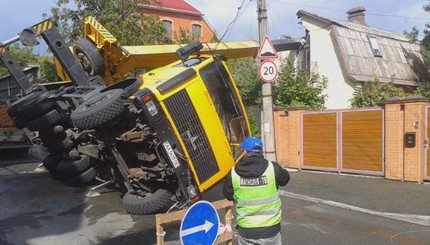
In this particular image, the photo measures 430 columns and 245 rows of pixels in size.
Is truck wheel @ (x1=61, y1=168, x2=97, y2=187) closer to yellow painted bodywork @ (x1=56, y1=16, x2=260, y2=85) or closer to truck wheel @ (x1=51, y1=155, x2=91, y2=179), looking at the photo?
truck wheel @ (x1=51, y1=155, x2=91, y2=179)

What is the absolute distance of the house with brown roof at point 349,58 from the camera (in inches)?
812

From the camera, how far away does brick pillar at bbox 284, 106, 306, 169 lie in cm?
1426

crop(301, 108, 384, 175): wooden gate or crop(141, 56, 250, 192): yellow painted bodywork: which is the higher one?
crop(141, 56, 250, 192): yellow painted bodywork

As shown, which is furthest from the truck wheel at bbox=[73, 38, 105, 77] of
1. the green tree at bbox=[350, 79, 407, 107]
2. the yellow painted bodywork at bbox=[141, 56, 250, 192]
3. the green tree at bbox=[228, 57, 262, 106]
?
the green tree at bbox=[350, 79, 407, 107]

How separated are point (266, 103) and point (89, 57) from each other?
4.30 metres

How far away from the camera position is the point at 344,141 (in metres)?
13.0

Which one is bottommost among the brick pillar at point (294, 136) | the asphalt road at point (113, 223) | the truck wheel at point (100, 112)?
the brick pillar at point (294, 136)

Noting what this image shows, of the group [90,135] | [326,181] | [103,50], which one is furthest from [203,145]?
[326,181]

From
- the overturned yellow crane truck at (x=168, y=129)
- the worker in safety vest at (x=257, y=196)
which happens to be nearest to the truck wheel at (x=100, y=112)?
the overturned yellow crane truck at (x=168, y=129)

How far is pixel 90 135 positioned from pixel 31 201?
8.21 feet

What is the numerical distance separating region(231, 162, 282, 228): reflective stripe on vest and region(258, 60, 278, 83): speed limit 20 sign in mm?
6751

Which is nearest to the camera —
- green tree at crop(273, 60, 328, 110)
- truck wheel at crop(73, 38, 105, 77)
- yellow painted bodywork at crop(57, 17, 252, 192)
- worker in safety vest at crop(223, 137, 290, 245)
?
worker in safety vest at crop(223, 137, 290, 245)

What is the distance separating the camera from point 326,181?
12055mm

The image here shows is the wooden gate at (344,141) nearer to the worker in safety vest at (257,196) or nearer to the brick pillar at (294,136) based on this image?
the brick pillar at (294,136)
